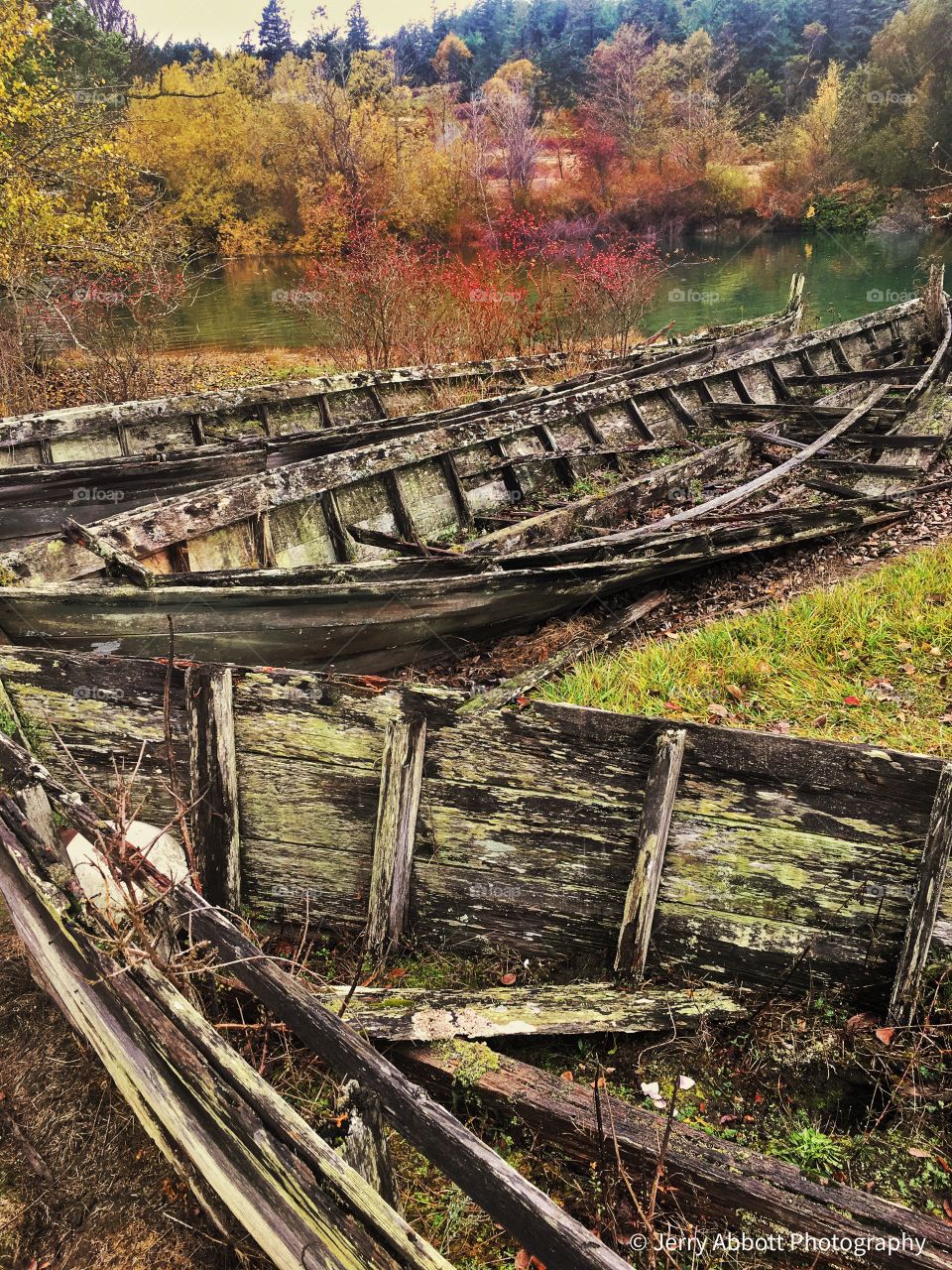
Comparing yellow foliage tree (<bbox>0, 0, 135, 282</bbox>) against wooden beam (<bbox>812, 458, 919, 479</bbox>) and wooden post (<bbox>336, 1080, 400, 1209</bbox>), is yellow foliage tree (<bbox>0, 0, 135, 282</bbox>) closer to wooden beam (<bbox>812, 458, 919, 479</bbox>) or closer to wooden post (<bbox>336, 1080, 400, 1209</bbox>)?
wooden beam (<bbox>812, 458, 919, 479</bbox>)

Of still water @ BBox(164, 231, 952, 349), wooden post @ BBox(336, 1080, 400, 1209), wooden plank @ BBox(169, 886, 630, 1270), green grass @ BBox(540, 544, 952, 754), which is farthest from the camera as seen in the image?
still water @ BBox(164, 231, 952, 349)

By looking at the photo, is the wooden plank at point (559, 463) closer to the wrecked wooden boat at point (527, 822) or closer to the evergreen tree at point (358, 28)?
the wrecked wooden boat at point (527, 822)

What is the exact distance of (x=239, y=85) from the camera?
4119 centimetres

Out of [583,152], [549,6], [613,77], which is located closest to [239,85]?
[583,152]

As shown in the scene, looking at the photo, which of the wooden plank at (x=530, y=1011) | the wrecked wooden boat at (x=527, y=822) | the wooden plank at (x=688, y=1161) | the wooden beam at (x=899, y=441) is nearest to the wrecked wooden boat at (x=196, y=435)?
the wooden beam at (x=899, y=441)

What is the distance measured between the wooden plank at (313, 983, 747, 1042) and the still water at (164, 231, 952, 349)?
16.1 m

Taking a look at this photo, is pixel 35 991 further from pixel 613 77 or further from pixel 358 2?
pixel 358 2

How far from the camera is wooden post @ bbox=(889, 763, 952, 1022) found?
7.97 ft

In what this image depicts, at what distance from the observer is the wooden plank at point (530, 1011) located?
2.65 m

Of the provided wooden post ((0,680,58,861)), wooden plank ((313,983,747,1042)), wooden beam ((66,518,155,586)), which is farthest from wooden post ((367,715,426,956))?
wooden beam ((66,518,155,586))

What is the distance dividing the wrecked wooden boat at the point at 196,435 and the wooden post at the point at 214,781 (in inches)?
154

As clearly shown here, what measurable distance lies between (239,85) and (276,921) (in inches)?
2005

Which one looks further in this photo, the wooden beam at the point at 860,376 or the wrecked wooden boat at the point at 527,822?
the wooden beam at the point at 860,376

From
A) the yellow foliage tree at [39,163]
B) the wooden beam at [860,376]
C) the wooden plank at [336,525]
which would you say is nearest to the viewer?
the wooden plank at [336,525]
